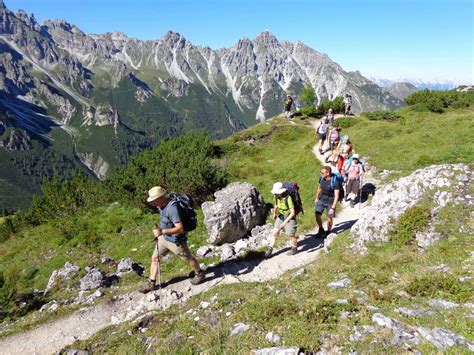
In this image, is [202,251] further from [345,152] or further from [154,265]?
[345,152]

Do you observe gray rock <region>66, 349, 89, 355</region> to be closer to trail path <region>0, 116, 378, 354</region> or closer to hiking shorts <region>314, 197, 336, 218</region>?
trail path <region>0, 116, 378, 354</region>

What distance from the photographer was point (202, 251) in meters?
16.4

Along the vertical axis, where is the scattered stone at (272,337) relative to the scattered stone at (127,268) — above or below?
above

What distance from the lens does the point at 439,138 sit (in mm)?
27047

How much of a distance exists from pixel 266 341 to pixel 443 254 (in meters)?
6.20

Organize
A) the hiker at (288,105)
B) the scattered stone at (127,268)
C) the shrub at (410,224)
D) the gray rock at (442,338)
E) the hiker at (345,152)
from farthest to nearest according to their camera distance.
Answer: the hiker at (288,105)
the hiker at (345,152)
the scattered stone at (127,268)
the shrub at (410,224)
the gray rock at (442,338)

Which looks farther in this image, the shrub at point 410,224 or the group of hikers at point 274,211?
the shrub at point 410,224

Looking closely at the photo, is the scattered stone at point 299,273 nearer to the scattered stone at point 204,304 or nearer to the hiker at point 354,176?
the scattered stone at point 204,304

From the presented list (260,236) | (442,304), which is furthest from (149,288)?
(442,304)

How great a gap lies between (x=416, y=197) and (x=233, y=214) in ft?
28.7

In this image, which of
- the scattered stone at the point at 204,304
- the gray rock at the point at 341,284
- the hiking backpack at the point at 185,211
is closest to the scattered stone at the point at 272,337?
the gray rock at the point at 341,284

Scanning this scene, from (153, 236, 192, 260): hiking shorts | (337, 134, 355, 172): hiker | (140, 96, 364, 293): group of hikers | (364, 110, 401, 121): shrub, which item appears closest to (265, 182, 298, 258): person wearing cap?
(140, 96, 364, 293): group of hikers

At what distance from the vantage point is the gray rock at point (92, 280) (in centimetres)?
1364

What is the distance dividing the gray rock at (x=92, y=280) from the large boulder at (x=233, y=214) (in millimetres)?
5488
